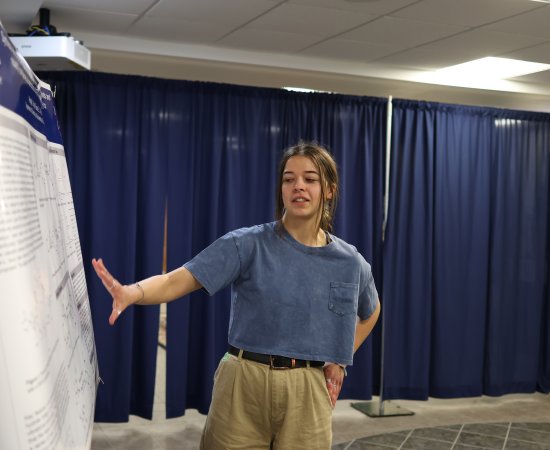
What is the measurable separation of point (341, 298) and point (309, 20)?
7.58 ft

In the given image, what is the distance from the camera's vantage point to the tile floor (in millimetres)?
4391

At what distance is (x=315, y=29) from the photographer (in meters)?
4.24

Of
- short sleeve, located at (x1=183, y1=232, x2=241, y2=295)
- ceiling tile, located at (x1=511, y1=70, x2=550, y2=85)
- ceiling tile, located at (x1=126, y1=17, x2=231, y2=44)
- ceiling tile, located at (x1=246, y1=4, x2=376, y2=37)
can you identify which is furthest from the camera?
ceiling tile, located at (x1=511, y1=70, x2=550, y2=85)

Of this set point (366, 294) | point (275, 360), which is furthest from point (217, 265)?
point (366, 294)

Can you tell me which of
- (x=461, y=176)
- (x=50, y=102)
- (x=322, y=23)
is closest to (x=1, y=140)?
(x=50, y=102)

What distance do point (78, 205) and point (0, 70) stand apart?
139 inches

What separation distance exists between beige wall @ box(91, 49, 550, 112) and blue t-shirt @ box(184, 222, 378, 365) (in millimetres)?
3078

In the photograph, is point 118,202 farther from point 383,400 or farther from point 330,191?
point 330,191

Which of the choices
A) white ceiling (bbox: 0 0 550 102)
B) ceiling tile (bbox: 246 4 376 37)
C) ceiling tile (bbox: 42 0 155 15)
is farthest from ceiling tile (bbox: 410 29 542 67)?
ceiling tile (bbox: 42 0 155 15)

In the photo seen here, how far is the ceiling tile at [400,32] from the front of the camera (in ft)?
13.2

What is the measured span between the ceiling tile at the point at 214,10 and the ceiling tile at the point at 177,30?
0.34 ft

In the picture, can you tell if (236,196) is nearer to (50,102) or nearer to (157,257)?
(157,257)

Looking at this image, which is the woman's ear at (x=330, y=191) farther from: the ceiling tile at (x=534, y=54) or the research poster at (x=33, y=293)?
the ceiling tile at (x=534, y=54)

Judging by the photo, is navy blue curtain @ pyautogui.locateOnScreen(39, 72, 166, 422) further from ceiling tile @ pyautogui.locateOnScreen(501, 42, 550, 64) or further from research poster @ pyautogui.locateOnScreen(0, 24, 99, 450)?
research poster @ pyautogui.locateOnScreen(0, 24, 99, 450)
